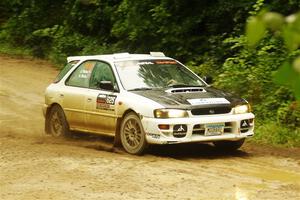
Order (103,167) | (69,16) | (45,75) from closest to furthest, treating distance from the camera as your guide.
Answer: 1. (103,167)
2. (45,75)
3. (69,16)

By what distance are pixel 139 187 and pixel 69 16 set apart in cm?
1812

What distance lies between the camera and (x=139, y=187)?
281 inches

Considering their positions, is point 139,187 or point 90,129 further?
point 90,129

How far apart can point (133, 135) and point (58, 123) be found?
217 cm

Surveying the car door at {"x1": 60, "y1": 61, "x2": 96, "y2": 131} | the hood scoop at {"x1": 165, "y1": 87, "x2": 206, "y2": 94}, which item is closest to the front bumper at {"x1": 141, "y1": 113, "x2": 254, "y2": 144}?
the hood scoop at {"x1": 165, "y1": 87, "x2": 206, "y2": 94}

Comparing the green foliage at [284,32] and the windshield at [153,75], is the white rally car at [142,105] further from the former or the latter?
the green foliage at [284,32]

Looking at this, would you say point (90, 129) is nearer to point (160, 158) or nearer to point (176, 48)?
point (160, 158)

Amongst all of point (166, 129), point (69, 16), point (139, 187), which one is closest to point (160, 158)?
point (166, 129)

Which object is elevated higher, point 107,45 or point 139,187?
point 107,45

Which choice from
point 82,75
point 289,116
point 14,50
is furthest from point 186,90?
point 14,50

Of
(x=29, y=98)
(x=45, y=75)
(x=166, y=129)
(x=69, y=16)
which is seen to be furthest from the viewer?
(x=69, y=16)

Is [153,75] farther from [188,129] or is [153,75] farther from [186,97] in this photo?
[188,129]

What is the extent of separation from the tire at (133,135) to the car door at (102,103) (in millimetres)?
253

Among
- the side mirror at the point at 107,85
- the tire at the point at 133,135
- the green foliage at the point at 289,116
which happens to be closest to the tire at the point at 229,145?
the tire at the point at 133,135
